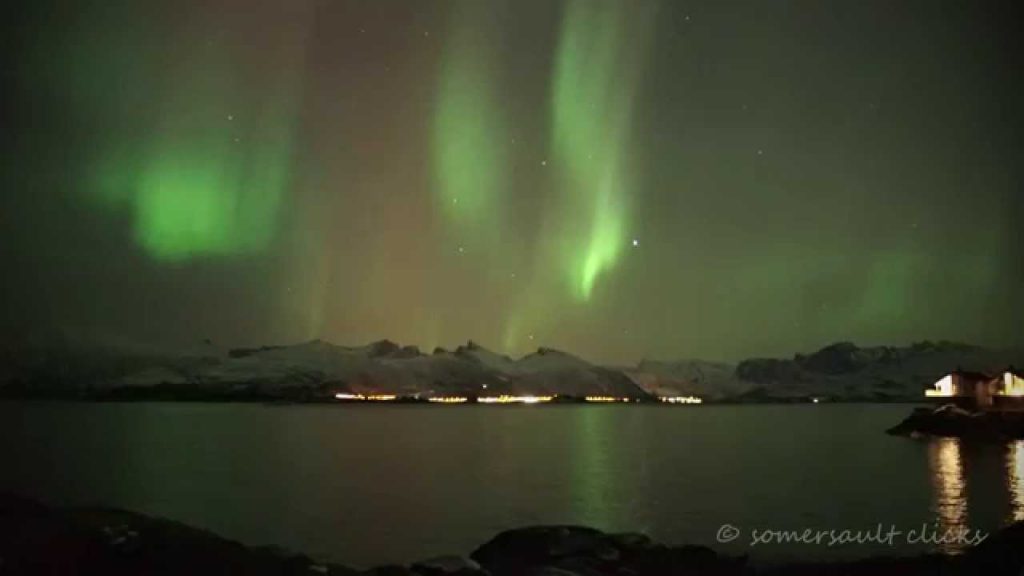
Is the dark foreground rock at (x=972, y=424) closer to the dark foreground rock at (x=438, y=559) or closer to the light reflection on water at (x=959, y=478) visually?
the light reflection on water at (x=959, y=478)

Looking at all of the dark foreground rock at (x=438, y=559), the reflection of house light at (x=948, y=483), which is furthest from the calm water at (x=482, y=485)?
the dark foreground rock at (x=438, y=559)

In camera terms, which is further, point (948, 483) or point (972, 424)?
point (972, 424)

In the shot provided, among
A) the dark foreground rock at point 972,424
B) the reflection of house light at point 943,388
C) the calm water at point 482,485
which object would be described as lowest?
the calm water at point 482,485

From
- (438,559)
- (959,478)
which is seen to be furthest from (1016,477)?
(438,559)

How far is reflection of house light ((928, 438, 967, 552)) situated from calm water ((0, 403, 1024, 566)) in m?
0.06

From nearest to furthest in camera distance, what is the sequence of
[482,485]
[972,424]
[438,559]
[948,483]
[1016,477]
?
[438,559], [948,483], [1016,477], [972,424], [482,485]

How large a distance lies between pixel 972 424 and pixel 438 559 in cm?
2340

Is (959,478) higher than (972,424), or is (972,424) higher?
(972,424)

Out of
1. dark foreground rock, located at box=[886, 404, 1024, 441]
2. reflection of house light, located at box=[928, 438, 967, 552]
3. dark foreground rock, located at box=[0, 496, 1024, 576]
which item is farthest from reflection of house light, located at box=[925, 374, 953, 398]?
dark foreground rock, located at box=[0, 496, 1024, 576]

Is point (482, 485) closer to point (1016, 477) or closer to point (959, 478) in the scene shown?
point (959, 478)

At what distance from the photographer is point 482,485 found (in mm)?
A: 31562

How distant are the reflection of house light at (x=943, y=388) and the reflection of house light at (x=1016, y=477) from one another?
3.27m

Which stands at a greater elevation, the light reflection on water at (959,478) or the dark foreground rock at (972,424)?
the dark foreground rock at (972,424)

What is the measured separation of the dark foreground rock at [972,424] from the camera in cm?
2895
